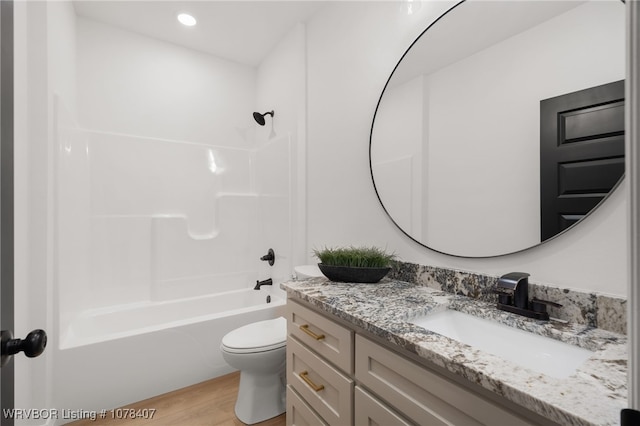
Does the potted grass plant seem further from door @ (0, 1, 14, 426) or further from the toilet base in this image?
door @ (0, 1, 14, 426)

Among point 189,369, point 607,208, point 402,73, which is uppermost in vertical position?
point 402,73

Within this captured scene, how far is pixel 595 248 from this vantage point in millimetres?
898

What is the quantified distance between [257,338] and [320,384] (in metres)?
0.70

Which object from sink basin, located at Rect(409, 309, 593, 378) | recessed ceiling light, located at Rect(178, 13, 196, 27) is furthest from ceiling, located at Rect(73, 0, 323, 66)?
sink basin, located at Rect(409, 309, 593, 378)

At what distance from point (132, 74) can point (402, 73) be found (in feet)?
7.76

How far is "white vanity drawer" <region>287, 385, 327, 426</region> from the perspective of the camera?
1.15 m

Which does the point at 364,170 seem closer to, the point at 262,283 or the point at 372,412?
the point at 372,412

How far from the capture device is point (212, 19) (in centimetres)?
232

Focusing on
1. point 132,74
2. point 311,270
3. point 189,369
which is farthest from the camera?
point 132,74

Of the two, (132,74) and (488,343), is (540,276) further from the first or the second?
(132,74)

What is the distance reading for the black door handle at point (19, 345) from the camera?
548mm

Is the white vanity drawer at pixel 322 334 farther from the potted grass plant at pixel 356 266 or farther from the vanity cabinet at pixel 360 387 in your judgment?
the potted grass plant at pixel 356 266

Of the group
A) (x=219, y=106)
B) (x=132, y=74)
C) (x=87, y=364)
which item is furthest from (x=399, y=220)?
(x=132, y=74)

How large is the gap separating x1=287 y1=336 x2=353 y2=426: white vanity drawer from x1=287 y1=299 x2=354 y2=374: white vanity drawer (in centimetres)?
4
